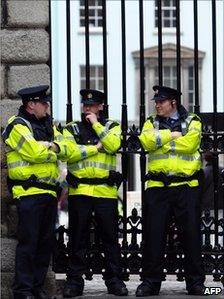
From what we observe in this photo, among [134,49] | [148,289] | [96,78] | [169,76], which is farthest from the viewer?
[134,49]

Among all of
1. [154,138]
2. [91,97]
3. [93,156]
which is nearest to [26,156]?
[93,156]

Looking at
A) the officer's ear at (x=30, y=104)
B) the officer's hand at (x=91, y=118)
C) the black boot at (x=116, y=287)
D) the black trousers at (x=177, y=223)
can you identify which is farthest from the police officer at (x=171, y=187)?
the officer's ear at (x=30, y=104)

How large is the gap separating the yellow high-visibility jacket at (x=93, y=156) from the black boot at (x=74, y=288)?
86 centimetres

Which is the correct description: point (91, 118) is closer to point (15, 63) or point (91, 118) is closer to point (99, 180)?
point (99, 180)

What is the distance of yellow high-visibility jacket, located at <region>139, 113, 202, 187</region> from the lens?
9383mm

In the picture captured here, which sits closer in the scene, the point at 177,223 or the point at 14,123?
the point at 14,123

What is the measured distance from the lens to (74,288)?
963 cm

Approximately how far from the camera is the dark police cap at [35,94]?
943cm

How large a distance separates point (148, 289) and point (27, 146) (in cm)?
183

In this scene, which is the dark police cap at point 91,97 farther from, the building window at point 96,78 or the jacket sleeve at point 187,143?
the building window at point 96,78

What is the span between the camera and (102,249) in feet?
32.5

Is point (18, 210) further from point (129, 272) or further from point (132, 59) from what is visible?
point (132, 59)

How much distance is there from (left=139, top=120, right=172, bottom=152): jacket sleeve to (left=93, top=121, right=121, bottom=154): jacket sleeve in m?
0.25

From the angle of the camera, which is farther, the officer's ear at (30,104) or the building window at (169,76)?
the building window at (169,76)
